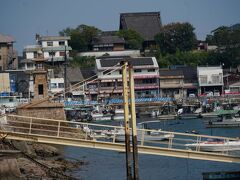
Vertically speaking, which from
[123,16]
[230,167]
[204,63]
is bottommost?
[230,167]

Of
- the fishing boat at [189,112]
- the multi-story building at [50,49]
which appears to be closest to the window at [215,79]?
the fishing boat at [189,112]

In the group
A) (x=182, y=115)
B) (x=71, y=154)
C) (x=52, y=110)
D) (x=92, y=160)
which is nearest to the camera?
(x=92, y=160)

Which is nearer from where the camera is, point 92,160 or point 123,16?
point 92,160

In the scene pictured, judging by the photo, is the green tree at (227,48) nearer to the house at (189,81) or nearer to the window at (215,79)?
the house at (189,81)

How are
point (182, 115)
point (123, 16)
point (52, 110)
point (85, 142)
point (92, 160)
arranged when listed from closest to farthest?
point (85, 142), point (92, 160), point (52, 110), point (182, 115), point (123, 16)

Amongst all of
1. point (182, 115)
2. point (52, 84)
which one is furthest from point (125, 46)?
point (182, 115)

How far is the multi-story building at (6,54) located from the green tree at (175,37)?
79.2 ft

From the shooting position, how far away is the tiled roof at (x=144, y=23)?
142 metres

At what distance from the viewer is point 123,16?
14875cm

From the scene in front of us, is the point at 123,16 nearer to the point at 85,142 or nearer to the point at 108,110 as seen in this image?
the point at 108,110

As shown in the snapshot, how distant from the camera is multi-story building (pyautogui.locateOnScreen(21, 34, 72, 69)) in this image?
128875 millimetres

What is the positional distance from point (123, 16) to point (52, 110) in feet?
285

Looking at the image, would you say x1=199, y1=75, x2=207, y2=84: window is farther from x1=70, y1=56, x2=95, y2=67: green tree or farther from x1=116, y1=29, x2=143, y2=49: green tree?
x1=116, y1=29, x2=143, y2=49: green tree

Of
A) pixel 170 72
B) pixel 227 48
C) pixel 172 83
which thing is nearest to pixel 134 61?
pixel 170 72
